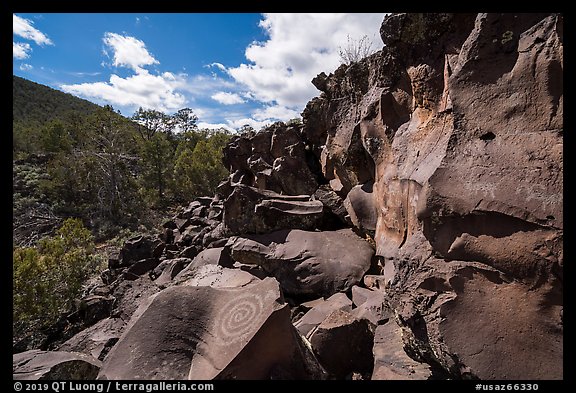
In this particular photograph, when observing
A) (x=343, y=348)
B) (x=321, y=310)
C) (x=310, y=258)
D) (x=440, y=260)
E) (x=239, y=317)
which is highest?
(x=440, y=260)

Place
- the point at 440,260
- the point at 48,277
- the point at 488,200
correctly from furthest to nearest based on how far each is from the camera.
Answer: the point at 48,277
the point at 440,260
the point at 488,200

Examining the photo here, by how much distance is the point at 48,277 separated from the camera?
8.86m

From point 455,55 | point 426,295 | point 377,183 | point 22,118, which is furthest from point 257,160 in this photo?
point 22,118

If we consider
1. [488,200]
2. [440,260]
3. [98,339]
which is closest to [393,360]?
[440,260]

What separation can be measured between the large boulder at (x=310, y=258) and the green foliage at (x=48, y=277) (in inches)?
211

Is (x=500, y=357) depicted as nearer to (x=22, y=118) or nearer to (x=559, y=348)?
(x=559, y=348)

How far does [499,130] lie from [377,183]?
10.5ft

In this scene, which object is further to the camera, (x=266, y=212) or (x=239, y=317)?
(x=266, y=212)

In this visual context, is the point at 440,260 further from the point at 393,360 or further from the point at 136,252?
the point at 136,252

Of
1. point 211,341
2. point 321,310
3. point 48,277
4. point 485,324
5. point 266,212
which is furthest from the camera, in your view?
point 48,277

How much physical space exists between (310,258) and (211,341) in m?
3.85

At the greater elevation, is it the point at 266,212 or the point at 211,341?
the point at 266,212

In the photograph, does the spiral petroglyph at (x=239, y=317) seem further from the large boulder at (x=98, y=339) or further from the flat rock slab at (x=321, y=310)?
the large boulder at (x=98, y=339)
